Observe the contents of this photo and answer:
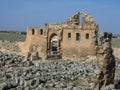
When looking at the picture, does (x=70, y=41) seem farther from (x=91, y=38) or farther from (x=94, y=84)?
(x=94, y=84)

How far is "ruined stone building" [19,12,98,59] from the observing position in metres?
42.8

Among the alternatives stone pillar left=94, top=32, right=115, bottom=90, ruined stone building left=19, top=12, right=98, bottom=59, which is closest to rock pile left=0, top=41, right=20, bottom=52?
ruined stone building left=19, top=12, right=98, bottom=59

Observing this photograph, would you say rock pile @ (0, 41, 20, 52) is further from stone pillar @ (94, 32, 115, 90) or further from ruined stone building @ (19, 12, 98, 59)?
stone pillar @ (94, 32, 115, 90)

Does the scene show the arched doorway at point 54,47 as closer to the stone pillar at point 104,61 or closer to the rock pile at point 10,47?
the rock pile at point 10,47

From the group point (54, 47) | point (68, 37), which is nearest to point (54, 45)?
point (54, 47)

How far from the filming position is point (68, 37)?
143ft

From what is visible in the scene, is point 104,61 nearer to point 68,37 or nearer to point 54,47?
point 68,37

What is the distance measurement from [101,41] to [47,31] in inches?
911

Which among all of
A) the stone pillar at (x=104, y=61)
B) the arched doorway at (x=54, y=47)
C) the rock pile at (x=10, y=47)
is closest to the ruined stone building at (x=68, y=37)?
the arched doorway at (x=54, y=47)

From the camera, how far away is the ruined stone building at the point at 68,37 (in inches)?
1683

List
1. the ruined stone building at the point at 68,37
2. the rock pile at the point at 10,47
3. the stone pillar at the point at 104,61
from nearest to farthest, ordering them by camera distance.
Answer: the stone pillar at the point at 104,61
the ruined stone building at the point at 68,37
the rock pile at the point at 10,47

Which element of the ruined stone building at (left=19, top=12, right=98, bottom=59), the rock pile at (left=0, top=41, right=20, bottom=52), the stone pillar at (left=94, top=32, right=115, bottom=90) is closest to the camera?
the stone pillar at (left=94, top=32, right=115, bottom=90)

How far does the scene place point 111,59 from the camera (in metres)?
22.2

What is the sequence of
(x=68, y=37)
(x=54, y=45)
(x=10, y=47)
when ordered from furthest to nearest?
(x=10, y=47), (x=54, y=45), (x=68, y=37)
